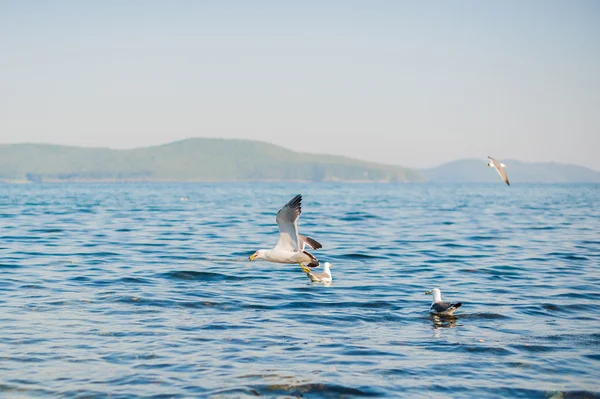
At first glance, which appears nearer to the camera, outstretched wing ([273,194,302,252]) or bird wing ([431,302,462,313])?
bird wing ([431,302,462,313])

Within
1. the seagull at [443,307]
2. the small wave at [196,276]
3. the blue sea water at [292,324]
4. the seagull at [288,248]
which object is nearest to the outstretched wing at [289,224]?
the seagull at [288,248]

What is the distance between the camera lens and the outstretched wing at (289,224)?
1455 cm

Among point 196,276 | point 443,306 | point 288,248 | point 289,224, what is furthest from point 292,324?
point 196,276

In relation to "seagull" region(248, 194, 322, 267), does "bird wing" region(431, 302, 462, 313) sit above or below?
below

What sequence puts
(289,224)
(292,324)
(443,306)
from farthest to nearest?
1. (289,224)
2. (443,306)
3. (292,324)

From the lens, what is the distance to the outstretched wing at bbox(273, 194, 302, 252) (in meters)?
14.5

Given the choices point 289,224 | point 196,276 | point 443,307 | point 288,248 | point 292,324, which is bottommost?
point 292,324

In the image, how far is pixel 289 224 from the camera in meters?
15.2

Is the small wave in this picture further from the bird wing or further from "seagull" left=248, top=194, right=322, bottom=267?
the bird wing

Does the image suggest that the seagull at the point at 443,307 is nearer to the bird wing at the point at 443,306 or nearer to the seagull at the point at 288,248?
the bird wing at the point at 443,306

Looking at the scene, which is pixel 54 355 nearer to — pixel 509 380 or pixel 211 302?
pixel 211 302

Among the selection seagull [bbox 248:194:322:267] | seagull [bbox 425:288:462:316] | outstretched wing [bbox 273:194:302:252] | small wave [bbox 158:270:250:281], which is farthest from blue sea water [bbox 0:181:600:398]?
outstretched wing [bbox 273:194:302:252]

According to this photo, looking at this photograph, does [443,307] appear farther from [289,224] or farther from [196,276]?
[196,276]

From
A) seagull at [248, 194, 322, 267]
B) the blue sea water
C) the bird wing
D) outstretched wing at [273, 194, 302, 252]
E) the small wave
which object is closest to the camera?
the blue sea water
